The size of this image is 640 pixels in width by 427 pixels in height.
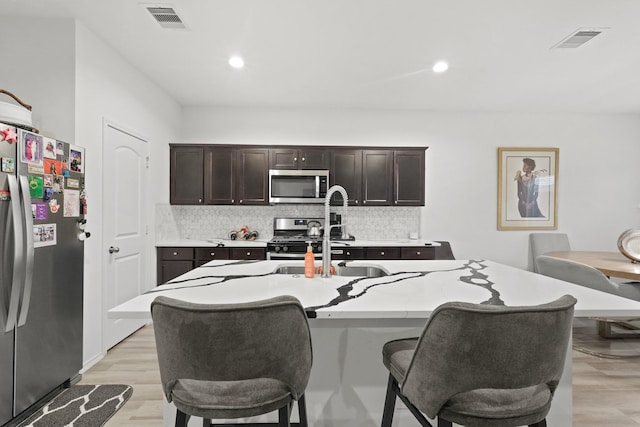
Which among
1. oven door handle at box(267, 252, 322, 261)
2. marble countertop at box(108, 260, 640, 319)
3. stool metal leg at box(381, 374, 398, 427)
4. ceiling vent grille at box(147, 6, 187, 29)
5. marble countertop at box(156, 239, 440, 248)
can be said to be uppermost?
→ ceiling vent grille at box(147, 6, 187, 29)

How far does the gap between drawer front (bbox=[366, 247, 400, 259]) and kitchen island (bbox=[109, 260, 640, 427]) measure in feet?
7.79

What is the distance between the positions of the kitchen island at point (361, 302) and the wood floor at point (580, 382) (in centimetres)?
76

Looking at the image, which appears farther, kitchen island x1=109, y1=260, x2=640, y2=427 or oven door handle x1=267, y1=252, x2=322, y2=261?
oven door handle x1=267, y1=252, x2=322, y2=261

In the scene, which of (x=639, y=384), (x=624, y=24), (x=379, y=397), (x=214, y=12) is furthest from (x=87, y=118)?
(x=639, y=384)

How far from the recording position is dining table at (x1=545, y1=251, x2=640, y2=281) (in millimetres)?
2953

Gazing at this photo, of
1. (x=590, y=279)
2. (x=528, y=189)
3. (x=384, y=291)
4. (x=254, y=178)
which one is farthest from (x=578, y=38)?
(x=254, y=178)

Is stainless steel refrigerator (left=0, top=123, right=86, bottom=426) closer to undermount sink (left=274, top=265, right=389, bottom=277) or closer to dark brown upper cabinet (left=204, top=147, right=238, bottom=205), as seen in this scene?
undermount sink (left=274, top=265, right=389, bottom=277)

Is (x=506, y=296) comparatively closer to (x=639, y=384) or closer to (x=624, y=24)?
(x=639, y=384)

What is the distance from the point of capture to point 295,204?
4684 millimetres

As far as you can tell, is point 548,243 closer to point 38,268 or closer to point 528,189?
point 528,189

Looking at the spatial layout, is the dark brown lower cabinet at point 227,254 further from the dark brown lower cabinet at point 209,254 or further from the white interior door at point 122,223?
the white interior door at point 122,223

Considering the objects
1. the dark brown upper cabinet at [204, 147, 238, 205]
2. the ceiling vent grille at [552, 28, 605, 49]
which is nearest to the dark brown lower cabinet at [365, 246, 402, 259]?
the dark brown upper cabinet at [204, 147, 238, 205]

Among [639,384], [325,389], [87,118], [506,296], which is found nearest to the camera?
[506,296]

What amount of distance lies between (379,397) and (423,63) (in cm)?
296
